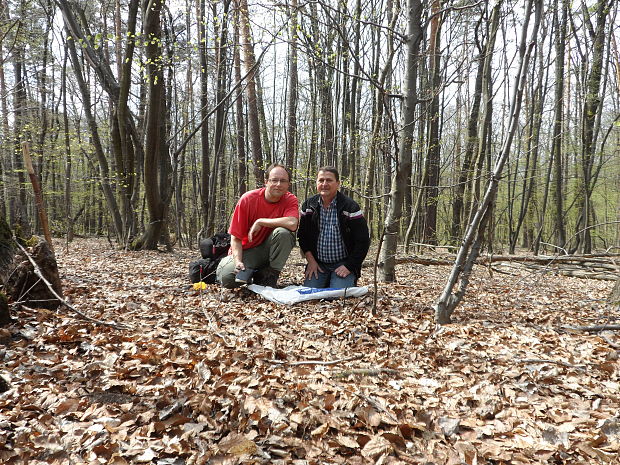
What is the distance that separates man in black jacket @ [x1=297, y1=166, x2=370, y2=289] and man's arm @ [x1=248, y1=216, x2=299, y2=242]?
14cm

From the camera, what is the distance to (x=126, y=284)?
4.95 m

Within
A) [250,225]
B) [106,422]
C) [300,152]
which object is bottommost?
[106,422]

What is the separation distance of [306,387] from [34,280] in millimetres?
2738

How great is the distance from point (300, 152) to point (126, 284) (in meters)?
13.1

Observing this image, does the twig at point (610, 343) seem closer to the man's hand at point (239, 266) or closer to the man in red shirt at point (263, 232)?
the man in red shirt at point (263, 232)

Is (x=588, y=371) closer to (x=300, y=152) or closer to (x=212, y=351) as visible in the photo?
(x=212, y=351)

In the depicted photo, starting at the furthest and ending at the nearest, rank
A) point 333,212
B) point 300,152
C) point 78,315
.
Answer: point 300,152, point 333,212, point 78,315

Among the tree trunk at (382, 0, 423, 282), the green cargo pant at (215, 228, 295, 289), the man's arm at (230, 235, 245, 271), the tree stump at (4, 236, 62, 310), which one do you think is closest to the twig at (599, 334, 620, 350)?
the tree trunk at (382, 0, 423, 282)

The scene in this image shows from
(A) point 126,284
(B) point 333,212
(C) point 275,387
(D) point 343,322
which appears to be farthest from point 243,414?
(A) point 126,284

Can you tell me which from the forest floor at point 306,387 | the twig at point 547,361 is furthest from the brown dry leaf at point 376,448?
the twig at point 547,361

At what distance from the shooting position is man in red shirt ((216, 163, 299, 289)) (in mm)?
4367

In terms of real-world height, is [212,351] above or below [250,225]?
below

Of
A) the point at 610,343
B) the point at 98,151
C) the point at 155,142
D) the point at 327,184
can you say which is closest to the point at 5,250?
the point at 327,184

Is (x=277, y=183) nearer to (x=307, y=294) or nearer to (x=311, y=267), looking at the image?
(x=311, y=267)
